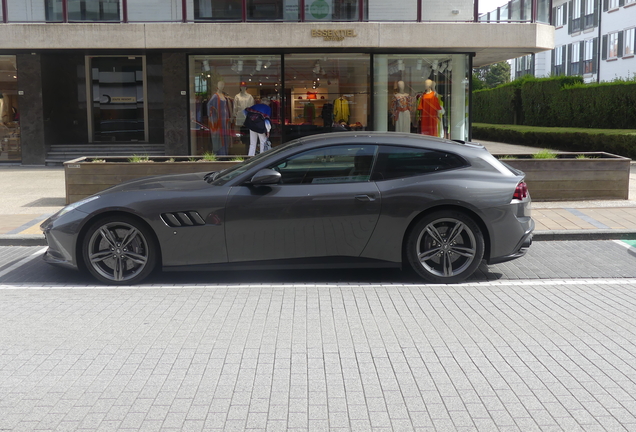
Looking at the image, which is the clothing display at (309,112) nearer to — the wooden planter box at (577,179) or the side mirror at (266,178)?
the wooden planter box at (577,179)

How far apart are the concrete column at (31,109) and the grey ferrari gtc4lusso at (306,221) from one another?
14.7 m

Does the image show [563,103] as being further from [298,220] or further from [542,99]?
[298,220]

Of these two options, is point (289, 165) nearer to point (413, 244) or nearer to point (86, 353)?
point (413, 244)

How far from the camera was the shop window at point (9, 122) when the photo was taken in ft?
69.8

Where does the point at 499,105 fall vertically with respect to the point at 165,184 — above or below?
above

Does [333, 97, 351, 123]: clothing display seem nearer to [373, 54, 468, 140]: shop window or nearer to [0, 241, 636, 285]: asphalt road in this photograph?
[373, 54, 468, 140]: shop window

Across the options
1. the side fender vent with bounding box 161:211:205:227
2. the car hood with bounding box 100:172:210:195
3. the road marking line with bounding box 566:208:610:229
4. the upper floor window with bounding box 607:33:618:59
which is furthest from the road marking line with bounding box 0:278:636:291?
the upper floor window with bounding box 607:33:618:59

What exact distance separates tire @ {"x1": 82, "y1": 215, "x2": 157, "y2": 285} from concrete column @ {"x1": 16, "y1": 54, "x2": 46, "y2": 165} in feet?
49.3

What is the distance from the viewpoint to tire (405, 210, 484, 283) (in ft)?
23.4

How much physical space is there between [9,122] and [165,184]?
52.7ft

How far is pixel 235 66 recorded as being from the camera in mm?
19906

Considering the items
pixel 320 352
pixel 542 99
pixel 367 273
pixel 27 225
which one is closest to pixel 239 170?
pixel 367 273

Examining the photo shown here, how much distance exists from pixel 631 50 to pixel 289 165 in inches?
1477

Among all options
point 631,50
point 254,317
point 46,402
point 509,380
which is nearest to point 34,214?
point 254,317
